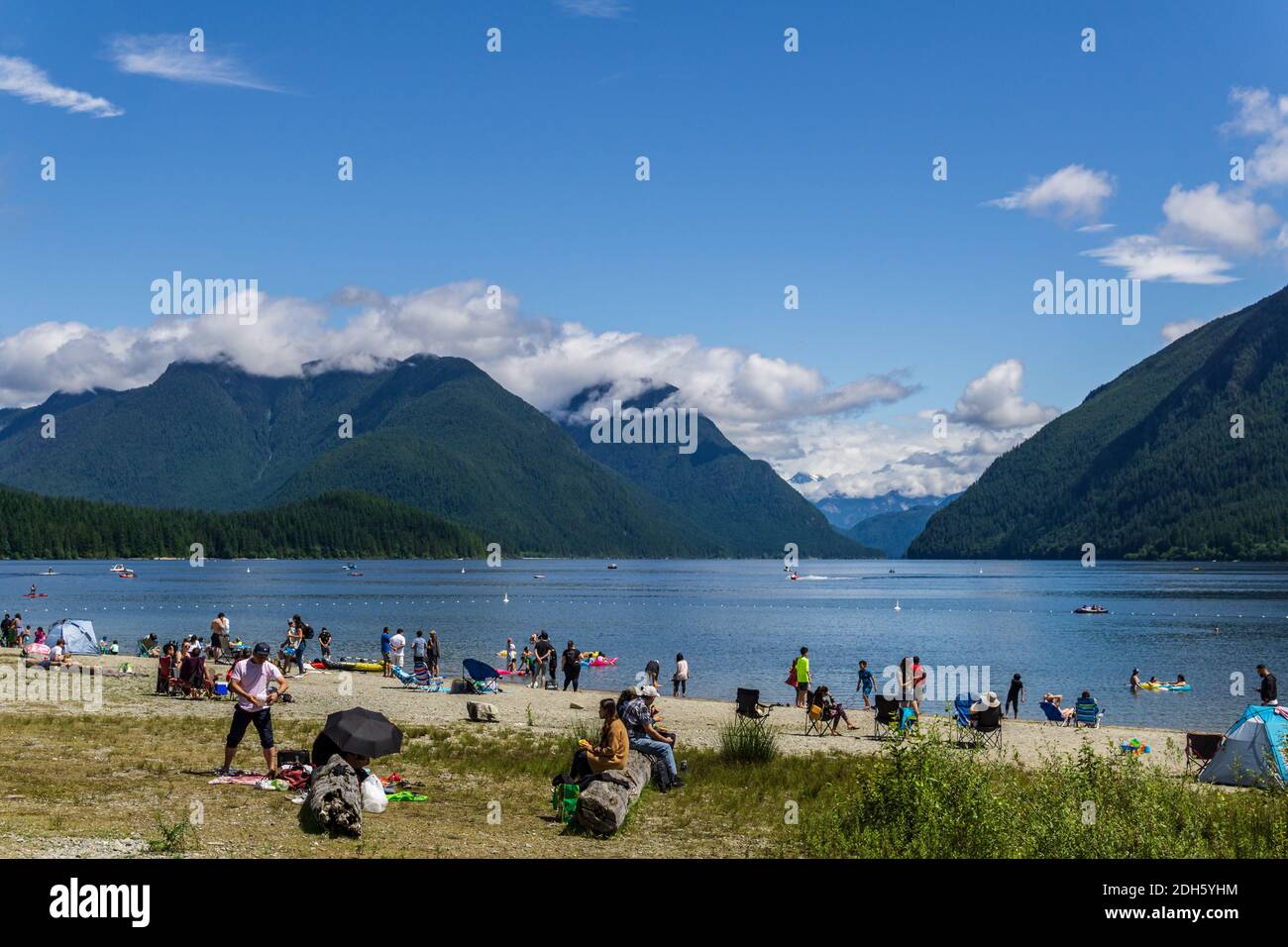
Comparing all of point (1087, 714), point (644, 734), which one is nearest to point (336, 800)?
point (644, 734)

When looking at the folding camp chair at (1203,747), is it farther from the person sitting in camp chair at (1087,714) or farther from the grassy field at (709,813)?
the person sitting in camp chair at (1087,714)

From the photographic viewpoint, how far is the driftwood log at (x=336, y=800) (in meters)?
14.3

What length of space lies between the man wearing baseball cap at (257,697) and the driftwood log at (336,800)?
10.5 ft

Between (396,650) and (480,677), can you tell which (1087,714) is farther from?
(396,650)

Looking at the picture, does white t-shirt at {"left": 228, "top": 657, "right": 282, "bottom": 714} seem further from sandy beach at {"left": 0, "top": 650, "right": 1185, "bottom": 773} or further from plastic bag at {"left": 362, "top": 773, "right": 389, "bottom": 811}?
sandy beach at {"left": 0, "top": 650, "right": 1185, "bottom": 773}

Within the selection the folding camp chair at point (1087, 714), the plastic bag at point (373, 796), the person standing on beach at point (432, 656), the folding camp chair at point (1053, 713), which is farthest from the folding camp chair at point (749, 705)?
the person standing on beach at point (432, 656)

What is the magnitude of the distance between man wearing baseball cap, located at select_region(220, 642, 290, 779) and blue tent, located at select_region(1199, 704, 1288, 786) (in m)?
18.3

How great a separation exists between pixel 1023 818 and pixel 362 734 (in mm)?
9343

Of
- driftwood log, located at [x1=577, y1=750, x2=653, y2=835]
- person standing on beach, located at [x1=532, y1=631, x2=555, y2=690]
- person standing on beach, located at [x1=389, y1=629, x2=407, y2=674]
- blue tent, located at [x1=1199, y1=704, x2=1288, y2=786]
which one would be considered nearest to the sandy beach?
blue tent, located at [x1=1199, y1=704, x2=1288, y2=786]

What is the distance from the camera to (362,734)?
16.9 m

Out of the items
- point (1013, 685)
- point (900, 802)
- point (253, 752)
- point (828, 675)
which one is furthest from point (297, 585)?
point (900, 802)

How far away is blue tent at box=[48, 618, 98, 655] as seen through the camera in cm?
5416

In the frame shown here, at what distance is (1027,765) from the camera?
24.9 m
